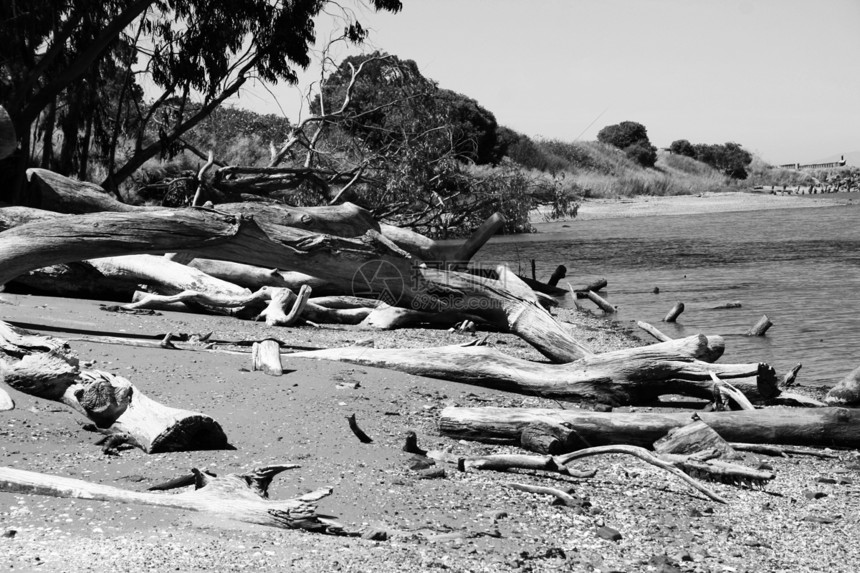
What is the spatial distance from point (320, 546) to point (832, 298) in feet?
46.7

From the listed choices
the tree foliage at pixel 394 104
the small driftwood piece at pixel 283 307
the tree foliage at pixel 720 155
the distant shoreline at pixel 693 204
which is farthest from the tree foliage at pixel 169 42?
the tree foliage at pixel 720 155

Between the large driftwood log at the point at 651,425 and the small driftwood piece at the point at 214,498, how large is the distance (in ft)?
5.94

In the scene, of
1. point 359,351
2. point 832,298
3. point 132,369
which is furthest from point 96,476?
point 832,298

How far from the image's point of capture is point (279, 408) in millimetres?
5625

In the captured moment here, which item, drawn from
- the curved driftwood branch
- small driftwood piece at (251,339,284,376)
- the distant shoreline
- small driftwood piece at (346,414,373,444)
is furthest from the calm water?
the distant shoreline

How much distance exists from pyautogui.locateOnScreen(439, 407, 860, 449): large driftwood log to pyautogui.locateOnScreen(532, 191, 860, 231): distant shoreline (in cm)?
3307

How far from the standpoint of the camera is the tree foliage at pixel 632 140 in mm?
61812

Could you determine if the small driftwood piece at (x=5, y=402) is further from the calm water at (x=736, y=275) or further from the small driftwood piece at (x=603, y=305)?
the small driftwood piece at (x=603, y=305)

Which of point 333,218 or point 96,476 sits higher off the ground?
point 333,218

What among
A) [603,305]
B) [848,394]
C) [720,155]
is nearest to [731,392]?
[848,394]

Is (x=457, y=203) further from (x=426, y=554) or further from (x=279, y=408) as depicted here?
(x=426, y=554)

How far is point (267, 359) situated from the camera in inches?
261

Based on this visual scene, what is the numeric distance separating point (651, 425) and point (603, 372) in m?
1.28

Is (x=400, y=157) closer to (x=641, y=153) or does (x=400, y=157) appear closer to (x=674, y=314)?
(x=674, y=314)
